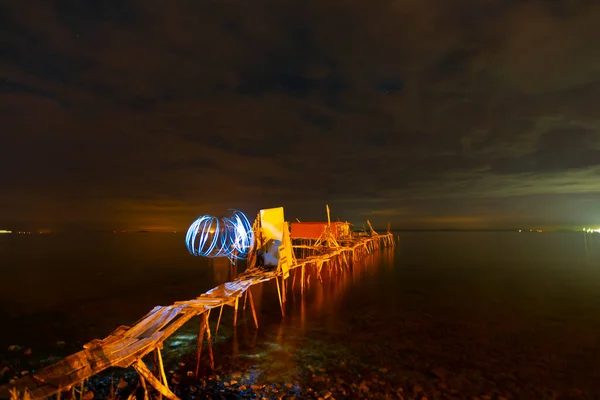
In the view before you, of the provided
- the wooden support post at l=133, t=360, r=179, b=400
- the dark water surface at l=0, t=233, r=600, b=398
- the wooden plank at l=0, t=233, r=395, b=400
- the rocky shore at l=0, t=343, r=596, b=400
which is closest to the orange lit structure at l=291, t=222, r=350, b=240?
the dark water surface at l=0, t=233, r=600, b=398

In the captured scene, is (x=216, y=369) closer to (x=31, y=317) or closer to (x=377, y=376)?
(x=377, y=376)

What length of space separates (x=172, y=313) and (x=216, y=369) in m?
2.28

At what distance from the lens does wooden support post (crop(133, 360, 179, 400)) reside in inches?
239

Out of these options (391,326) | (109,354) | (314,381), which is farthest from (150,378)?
(391,326)

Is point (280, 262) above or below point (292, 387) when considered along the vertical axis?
above

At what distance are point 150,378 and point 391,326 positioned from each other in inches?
401

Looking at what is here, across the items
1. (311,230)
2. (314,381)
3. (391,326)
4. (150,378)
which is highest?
(311,230)

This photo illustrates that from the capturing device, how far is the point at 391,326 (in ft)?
46.1

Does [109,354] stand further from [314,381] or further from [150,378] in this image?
[314,381]

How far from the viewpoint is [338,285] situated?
23875 mm

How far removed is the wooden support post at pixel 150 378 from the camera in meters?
6.07

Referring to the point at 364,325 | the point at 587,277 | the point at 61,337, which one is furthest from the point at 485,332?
the point at 587,277

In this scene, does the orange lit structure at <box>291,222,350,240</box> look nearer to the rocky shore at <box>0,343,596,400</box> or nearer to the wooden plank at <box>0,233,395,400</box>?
the rocky shore at <box>0,343,596,400</box>

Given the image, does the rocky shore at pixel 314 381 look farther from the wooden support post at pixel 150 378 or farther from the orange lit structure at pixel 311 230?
the orange lit structure at pixel 311 230
